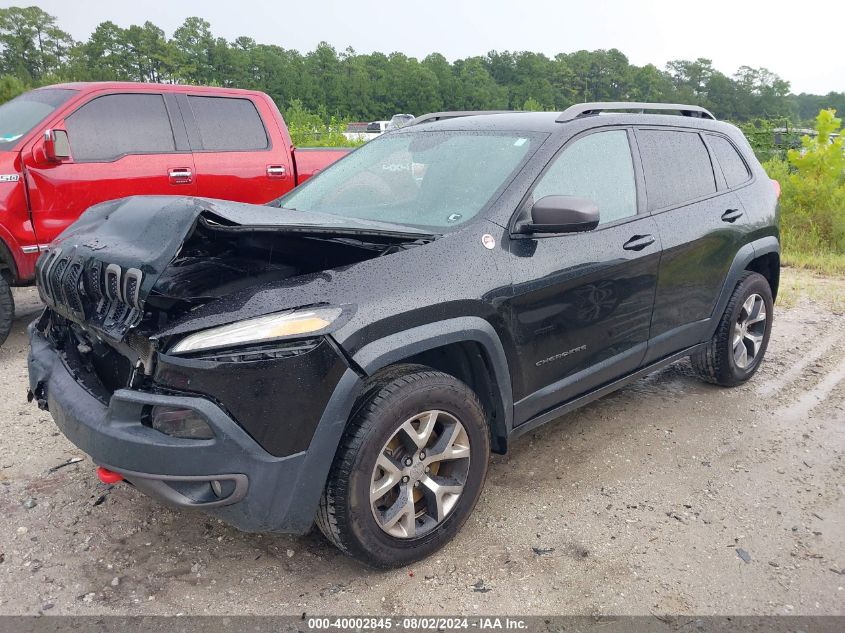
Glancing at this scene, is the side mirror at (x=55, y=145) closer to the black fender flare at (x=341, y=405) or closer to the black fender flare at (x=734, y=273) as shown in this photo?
the black fender flare at (x=341, y=405)

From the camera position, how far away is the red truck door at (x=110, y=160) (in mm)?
5305

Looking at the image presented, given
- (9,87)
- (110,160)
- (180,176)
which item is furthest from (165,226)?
(9,87)

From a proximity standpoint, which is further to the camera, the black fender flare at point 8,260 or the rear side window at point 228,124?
the rear side window at point 228,124

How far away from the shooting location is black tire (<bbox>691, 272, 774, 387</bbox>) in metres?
4.41

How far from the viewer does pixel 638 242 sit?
3539mm

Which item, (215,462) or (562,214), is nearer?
(215,462)

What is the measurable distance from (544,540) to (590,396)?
0.84m

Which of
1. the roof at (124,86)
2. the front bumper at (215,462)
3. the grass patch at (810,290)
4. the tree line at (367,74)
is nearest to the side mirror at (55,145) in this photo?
the roof at (124,86)

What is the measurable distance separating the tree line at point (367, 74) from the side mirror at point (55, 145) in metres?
36.8

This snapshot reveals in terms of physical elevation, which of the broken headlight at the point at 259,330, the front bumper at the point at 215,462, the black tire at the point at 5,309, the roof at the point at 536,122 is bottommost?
the black tire at the point at 5,309

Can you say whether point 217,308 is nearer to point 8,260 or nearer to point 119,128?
point 8,260

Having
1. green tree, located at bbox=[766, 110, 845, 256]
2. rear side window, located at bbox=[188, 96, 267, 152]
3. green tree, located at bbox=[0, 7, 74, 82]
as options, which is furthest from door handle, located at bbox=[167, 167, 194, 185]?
green tree, located at bbox=[0, 7, 74, 82]

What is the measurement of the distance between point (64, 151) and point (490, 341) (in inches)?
159

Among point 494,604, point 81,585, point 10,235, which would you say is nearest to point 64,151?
point 10,235
